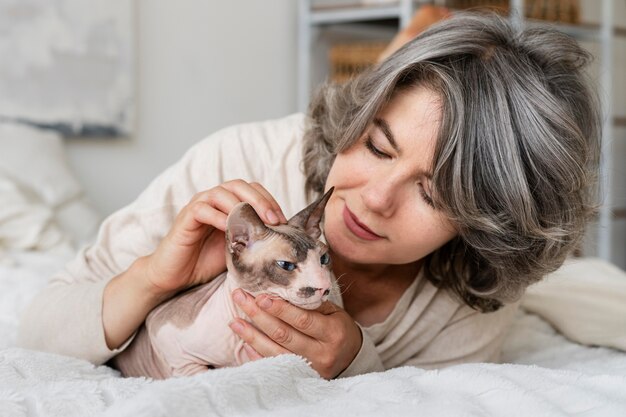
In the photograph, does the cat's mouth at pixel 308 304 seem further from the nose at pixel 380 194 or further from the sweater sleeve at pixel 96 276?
the sweater sleeve at pixel 96 276

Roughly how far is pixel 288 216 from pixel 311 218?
338mm

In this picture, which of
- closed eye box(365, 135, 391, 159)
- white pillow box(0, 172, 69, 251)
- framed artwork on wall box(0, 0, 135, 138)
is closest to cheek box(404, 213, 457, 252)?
closed eye box(365, 135, 391, 159)

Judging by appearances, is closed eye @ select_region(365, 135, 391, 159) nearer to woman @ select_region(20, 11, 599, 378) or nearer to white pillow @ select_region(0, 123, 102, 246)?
woman @ select_region(20, 11, 599, 378)

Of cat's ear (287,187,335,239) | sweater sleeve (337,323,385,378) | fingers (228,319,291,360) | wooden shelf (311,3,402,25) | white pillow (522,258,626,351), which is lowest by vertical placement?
white pillow (522,258,626,351)

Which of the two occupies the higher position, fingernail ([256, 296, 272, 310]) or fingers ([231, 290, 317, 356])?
fingernail ([256, 296, 272, 310])

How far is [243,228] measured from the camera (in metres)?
0.92

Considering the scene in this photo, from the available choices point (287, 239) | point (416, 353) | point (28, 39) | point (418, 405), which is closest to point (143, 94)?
point (28, 39)

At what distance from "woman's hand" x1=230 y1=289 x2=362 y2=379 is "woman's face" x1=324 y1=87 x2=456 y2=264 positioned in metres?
0.13

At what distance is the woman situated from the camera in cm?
102

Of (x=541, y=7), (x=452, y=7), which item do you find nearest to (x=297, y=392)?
(x=452, y=7)

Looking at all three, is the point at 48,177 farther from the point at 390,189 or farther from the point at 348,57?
the point at 390,189

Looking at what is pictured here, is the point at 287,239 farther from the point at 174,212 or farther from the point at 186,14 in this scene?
the point at 186,14

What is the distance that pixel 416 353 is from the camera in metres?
1.30

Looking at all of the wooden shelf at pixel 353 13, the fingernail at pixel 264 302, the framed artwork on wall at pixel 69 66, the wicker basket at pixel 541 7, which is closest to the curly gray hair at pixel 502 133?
the fingernail at pixel 264 302
